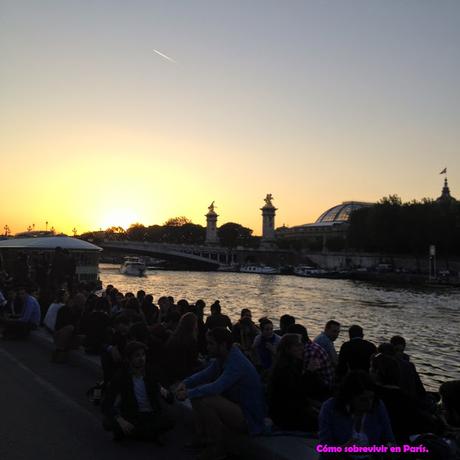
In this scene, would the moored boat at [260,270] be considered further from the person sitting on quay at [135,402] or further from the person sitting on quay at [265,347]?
the person sitting on quay at [135,402]

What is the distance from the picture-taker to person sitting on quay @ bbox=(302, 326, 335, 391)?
5.99 m

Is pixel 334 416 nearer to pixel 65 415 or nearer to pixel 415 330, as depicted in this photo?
pixel 65 415

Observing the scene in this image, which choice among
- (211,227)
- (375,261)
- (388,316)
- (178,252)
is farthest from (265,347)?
(211,227)

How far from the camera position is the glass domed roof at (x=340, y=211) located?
15450cm

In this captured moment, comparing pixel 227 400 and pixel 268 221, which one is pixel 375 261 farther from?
pixel 227 400

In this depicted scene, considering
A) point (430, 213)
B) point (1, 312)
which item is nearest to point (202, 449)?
point (1, 312)

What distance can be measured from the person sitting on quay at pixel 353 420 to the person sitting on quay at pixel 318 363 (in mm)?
2044

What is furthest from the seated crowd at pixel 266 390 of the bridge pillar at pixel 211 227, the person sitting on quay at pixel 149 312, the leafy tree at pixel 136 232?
the leafy tree at pixel 136 232

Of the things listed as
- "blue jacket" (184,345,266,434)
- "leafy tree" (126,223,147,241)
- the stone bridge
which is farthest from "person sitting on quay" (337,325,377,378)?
"leafy tree" (126,223,147,241)

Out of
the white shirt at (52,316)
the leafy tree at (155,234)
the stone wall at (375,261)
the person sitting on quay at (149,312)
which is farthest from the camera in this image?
the leafy tree at (155,234)

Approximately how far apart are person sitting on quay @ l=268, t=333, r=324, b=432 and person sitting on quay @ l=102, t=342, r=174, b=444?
100 centimetres

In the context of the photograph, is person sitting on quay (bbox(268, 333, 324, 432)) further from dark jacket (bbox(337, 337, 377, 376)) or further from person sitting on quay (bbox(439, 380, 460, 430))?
person sitting on quay (bbox(439, 380, 460, 430))

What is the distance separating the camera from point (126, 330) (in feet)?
21.2

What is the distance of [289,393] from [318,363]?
1.19 meters
